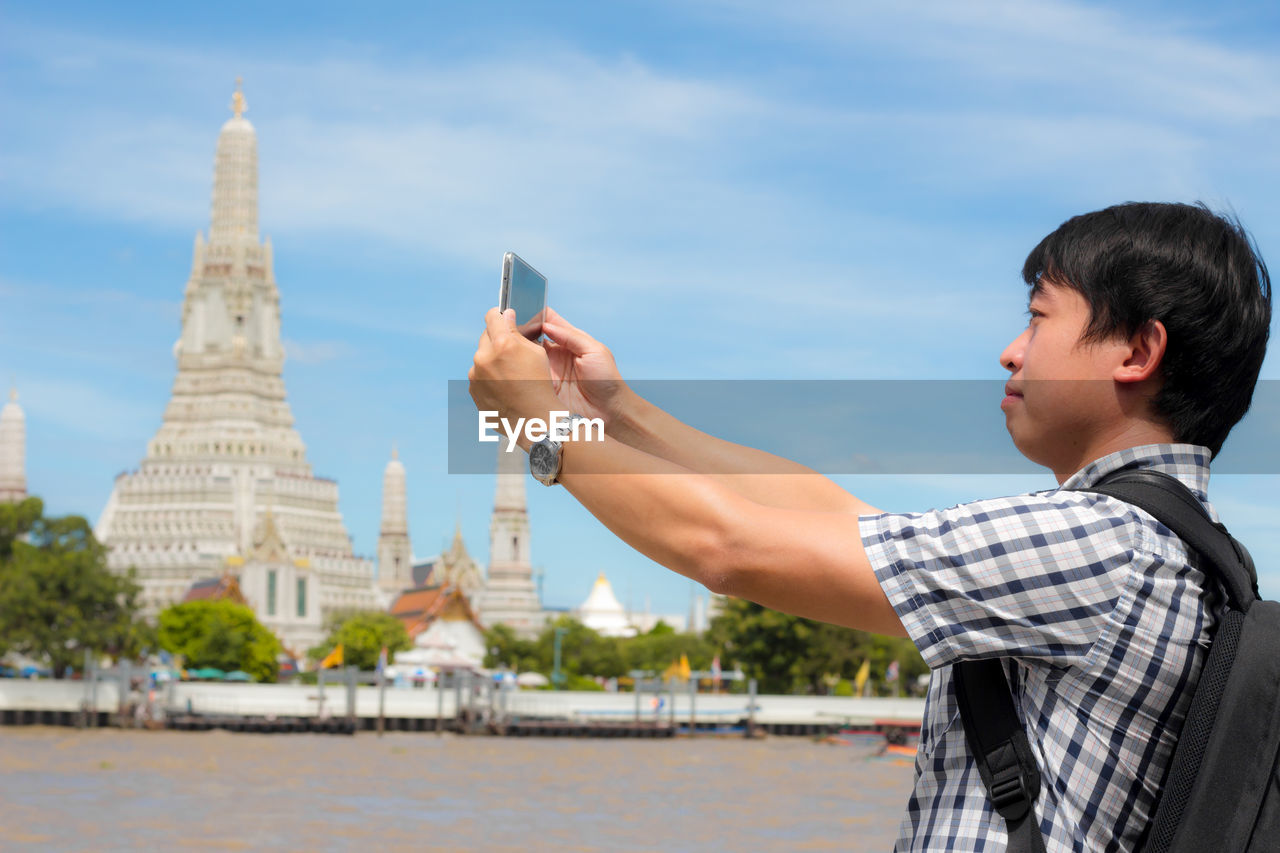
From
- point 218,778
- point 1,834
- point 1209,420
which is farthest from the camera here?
point 218,778

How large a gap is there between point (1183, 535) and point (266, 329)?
81.9 meters

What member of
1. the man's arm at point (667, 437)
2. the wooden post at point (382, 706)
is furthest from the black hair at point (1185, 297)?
the wooden post at point (382, 706)

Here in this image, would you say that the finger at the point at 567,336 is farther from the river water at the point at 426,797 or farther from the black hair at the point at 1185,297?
the river water at the point at 426,797

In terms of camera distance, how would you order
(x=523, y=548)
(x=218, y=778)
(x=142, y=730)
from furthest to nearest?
(x=523, y=548) < (x=142, y=730) < (x=218, y=778)

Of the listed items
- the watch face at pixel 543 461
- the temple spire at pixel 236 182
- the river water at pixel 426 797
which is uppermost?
the temple spire at pixel 236 182

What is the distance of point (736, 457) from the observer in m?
1.87

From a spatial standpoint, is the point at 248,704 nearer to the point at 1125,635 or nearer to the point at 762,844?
the point at 762,844

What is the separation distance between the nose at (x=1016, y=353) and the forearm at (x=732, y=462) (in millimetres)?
316

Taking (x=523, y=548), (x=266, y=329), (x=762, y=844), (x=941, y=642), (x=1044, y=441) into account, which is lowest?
(x=762, y=844)

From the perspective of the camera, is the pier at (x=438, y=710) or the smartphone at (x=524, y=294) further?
the pier at (x=438, y=710)

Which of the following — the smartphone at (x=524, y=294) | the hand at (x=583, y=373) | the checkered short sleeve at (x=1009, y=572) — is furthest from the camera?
the hand at (x=583, y=373)

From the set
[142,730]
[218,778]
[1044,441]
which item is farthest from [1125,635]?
[142,730]

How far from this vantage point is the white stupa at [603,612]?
9256 centimetres

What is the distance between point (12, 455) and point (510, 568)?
26.5 meters
